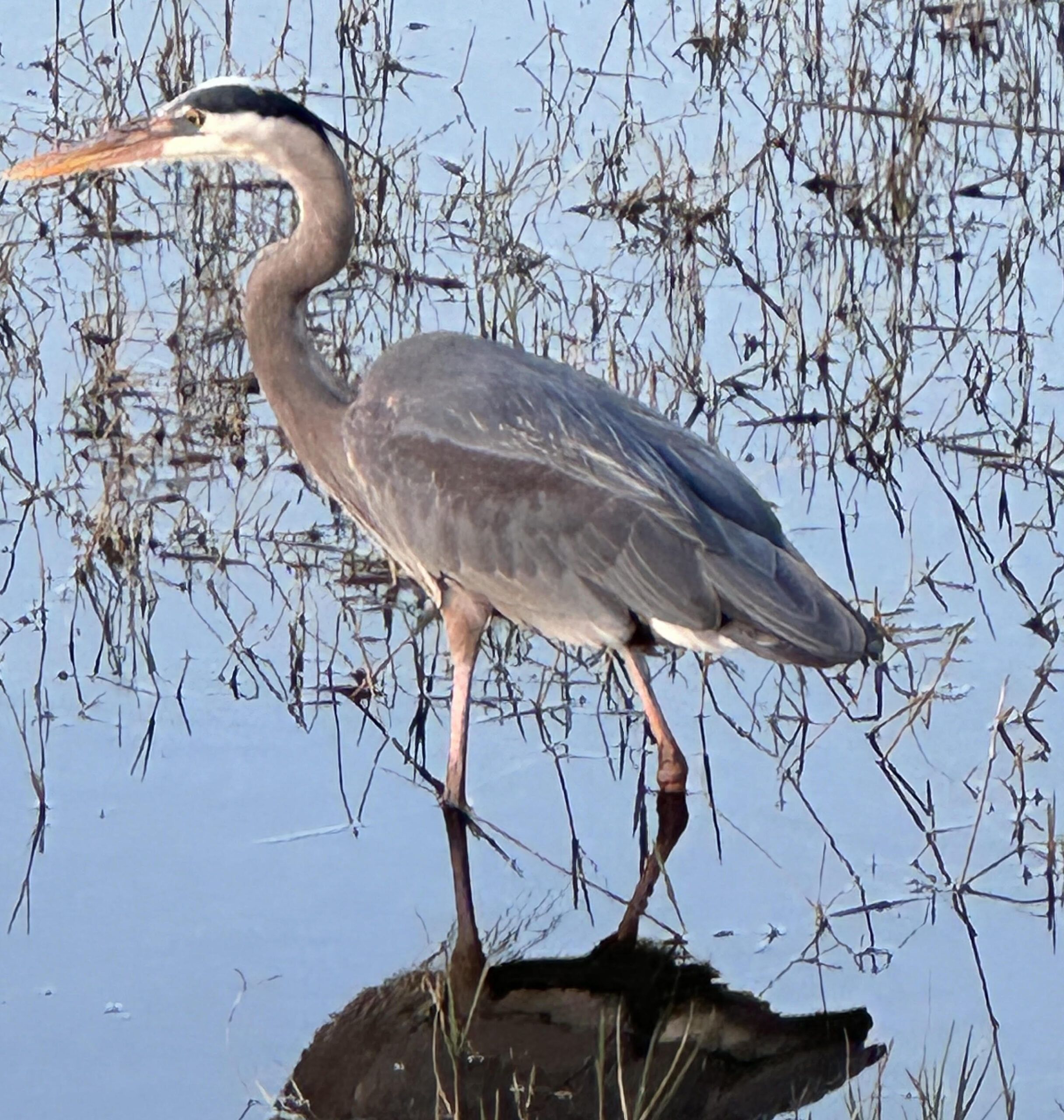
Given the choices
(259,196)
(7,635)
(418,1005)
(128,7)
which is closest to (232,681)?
(7,635)

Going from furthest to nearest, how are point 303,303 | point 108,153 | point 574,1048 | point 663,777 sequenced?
point 108,153
point 303,303
point 663,777
point 574,1048

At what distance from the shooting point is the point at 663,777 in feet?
16.7

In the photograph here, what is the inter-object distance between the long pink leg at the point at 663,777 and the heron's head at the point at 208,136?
4.90 feet

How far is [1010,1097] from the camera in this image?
12.6 feet

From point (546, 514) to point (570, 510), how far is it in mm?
56

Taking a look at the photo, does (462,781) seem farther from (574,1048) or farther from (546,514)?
(574,1048)

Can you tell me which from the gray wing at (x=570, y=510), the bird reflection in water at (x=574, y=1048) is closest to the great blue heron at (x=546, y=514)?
the gray wing at (x=570, y=510)

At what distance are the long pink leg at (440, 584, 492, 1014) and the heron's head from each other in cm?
Answer: 119

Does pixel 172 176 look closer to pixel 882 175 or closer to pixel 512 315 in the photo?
pixel 512 315

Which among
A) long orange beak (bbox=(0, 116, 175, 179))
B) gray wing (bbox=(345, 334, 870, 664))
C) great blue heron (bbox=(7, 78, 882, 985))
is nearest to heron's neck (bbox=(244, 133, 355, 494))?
great blue heron (bbox=(7, 78, 882, 985))

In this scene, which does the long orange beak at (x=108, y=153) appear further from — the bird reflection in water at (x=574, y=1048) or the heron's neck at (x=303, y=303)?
the bird reflection in water at (x=574, y=1048)

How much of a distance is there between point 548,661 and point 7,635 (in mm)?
1295

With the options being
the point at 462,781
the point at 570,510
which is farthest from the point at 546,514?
the point at 462,781

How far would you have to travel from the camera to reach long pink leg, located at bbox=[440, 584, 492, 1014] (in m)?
4.48
